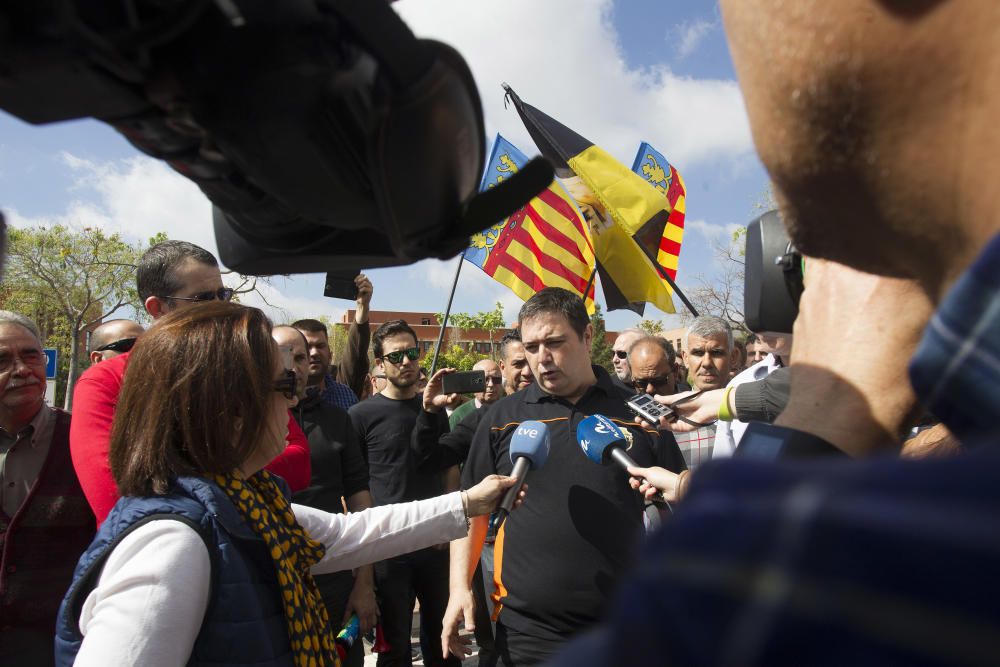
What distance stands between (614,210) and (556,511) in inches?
160

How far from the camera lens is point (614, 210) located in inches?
254

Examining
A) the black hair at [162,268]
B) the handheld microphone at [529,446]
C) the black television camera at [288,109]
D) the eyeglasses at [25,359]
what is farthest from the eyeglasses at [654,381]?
the black television camera at [288,109]

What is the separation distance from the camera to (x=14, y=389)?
2.83m

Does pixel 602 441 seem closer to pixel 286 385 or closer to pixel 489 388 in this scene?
pixel 286 385

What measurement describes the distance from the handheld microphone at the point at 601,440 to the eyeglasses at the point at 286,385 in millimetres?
1377

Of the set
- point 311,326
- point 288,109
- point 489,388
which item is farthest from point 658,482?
point 489,388

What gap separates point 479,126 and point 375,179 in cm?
17

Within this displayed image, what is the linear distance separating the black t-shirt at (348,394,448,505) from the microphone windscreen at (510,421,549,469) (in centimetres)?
158

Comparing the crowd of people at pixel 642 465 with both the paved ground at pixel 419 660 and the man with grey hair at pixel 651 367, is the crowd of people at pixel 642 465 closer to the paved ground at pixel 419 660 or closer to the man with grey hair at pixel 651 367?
the man with grey hair at pixel 651 367

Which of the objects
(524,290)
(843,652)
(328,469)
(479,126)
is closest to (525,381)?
(524,290)

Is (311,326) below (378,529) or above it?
above

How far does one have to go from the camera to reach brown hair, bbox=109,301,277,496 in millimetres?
1671

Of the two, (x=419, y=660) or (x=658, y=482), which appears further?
(x=419, y=660)

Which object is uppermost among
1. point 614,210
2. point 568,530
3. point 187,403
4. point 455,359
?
point 614,210
